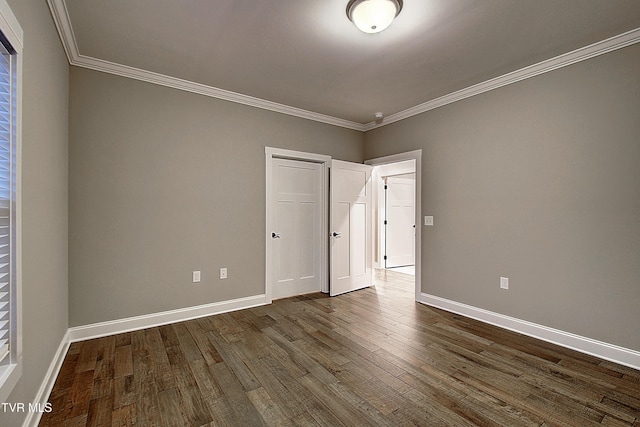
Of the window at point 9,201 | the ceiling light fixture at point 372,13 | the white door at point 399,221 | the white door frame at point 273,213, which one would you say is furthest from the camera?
the white door at point 399,221

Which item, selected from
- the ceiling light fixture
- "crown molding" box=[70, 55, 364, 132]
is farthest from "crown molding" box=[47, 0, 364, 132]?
the ceiling light fixture

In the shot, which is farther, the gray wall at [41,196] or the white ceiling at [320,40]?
the white ceiling at [320,40]

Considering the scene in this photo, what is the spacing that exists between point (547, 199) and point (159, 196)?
155 inches

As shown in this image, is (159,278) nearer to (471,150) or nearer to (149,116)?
(149,116)

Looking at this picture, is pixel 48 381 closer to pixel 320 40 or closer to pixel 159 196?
pixel 159 196

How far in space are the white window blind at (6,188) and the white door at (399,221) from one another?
5.85 meters

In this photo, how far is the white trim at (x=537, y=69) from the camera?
2.38 metres

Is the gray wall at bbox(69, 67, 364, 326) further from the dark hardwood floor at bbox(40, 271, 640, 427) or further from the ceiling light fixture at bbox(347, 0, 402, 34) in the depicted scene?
the ceiling light fixture at bbox(347, 0, 402, 34)

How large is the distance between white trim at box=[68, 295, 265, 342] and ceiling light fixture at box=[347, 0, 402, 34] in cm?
318

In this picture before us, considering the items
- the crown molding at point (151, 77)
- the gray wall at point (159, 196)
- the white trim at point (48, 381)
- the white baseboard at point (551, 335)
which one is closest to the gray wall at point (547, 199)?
the white baseboard at point (551, 335)

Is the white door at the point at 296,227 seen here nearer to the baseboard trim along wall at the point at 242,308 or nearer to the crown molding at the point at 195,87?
the baseboard trim along wall at the point at 242,308

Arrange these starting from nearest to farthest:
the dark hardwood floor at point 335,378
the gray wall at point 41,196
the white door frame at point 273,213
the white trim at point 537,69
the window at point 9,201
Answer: the window at point 9,201
the gray wall at point 41,196
the dark hardwood floor at point 335,378
the white trim at point 537,69
the white door frame at point 273,213

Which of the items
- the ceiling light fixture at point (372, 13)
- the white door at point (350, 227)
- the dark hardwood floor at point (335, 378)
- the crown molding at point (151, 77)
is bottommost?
the dark hardwood floor at point (335, 378)

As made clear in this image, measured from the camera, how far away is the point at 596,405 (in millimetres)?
1894
